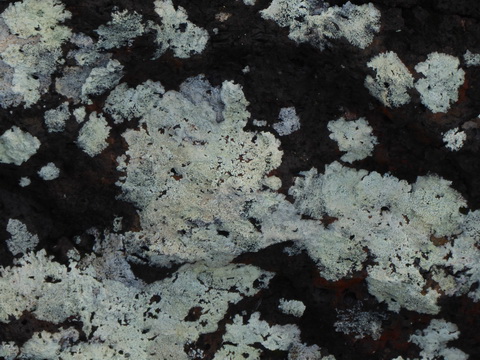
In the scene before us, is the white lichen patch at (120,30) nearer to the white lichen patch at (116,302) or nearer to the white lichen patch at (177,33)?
the white lichen patch at (177,33)

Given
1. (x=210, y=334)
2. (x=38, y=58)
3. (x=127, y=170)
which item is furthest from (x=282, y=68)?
(x=210, y=334)

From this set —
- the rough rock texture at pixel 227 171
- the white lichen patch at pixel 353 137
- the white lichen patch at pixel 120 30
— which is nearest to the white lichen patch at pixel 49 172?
the rough rock texture at pixel 227 171

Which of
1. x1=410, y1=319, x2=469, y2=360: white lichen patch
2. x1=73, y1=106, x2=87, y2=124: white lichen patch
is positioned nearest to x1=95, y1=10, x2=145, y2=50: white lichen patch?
x1=73, y1=106, x2=87, y2=124: white lichen patch

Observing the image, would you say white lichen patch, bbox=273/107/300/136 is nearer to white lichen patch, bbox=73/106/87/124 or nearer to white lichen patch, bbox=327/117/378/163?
white lichen patch, bbox=327/117/378/163

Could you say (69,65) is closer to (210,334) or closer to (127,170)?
(127,170)

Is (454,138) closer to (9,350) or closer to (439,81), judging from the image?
(439,81)

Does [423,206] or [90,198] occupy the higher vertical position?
[423,206]
